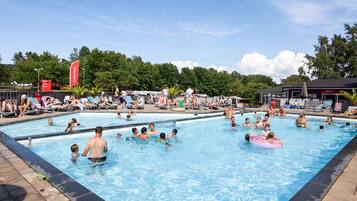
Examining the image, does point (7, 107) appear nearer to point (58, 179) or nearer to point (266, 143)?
point (58, 179)

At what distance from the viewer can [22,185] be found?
4.07 metres

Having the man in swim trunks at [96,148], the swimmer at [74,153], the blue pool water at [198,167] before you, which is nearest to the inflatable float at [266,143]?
the blue pool water at [198,167]

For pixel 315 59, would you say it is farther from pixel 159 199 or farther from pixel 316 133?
pixel 159 199

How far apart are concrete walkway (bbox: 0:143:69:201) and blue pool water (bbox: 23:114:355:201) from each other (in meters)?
1.53

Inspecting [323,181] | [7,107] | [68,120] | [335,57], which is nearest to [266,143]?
[323,181]

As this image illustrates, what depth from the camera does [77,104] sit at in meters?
17.8

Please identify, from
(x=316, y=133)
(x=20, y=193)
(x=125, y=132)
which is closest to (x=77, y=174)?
(x=20, y=193)

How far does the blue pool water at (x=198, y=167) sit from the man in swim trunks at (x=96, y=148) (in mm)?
288

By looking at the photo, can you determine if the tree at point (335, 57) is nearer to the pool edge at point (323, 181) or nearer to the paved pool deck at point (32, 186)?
the pool edge at point (323, 181)

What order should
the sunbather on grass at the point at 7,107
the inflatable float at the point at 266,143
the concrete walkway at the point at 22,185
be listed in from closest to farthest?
the concrete walkway at the point at 22,185, the inflatable float at the point at 266,143, the sunbather on grass at the point at 7,107

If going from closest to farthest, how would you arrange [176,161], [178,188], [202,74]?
1. [178,188]
2. [176,161]
3. [202,74]

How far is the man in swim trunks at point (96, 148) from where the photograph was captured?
22.0ft

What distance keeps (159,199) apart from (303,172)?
173 inches

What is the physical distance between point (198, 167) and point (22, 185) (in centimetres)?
483
